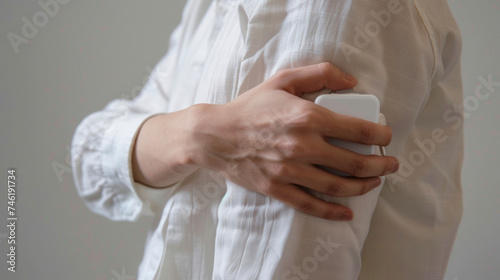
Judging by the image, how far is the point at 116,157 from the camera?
21.1 inches

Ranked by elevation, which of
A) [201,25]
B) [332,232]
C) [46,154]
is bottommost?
[46,154]

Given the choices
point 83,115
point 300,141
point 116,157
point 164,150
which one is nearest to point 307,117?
point 300,141

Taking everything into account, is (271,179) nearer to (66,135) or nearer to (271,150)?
(271,150)

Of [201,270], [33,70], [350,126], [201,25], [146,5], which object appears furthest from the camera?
[146,5]

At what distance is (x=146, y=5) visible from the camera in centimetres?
95

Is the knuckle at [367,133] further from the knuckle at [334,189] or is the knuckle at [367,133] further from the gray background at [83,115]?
the gray background at [83,115]

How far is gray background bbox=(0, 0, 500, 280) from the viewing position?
0.81 m

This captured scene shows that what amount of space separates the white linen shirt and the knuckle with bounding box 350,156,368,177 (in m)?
0.04

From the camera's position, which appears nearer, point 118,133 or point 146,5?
point 118,133

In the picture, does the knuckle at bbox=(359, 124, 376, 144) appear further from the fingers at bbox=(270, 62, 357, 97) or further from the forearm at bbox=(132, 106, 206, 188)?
the forearm at bbox=(132, 106, 206, 188)

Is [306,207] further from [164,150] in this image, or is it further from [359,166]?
[164,150]

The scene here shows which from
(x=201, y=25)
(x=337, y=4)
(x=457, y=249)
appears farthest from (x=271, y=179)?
(x=457, y=249)

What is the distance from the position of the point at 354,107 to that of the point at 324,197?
9 centimetres

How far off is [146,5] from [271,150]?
0.75 metres
